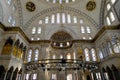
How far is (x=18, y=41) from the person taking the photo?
15039mm

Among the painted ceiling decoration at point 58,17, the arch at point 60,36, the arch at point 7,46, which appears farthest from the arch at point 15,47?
the arch at point 60,36

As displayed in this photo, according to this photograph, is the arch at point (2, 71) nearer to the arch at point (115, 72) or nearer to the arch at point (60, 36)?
the arch at point (60, 36)

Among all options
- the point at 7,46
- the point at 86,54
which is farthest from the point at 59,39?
the point at 7,46

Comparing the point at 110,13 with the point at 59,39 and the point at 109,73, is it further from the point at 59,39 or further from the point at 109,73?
the point at 59,39

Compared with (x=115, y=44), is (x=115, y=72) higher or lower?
lower

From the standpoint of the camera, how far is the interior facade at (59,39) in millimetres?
13680

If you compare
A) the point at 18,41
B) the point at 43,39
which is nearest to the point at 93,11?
the point at 43,39

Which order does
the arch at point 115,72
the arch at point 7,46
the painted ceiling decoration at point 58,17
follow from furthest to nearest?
the painted ceiling decoration at point 58,17
the arch at point 7,46
the arch at point 115,72

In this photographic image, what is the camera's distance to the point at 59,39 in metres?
23.3

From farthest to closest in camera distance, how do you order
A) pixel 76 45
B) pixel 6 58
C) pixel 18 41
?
pixel 76 45 < pixel 18 41 < pixel 6 58

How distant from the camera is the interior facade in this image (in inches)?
539

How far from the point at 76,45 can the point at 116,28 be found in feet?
21.9

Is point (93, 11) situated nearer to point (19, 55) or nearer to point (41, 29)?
point (41, 29)

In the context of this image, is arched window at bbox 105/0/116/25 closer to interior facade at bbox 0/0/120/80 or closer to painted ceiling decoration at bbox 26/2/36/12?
interior facade at bbox 0/0/120/80
